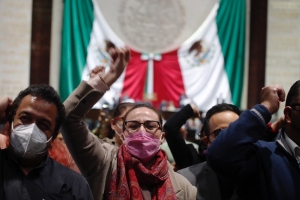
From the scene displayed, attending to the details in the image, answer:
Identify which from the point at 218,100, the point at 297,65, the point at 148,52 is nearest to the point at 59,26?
the point at 148,52

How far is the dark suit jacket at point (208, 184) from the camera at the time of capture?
8.50 ft

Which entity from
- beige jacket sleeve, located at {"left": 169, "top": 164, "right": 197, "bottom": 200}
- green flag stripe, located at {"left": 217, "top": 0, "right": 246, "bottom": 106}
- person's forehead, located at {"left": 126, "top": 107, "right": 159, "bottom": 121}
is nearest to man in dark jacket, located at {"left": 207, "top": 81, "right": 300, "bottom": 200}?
beige jacket sleeve, located at {"left": 169, "top": 164, "right": 197, "bottom": 200}

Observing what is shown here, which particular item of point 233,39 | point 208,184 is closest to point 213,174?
point 208,184

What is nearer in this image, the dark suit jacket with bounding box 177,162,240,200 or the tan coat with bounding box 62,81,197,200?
the tan coat with bounding box 62,81,197,200

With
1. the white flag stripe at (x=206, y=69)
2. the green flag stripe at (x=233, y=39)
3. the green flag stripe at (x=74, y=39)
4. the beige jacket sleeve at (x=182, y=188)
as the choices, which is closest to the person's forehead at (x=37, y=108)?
the beige jacket sleeve at (x=182, y=188)

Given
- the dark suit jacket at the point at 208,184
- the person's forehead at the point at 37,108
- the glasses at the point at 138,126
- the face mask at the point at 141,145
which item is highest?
the person's forehead at the point at 37,108

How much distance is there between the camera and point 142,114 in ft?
8.35

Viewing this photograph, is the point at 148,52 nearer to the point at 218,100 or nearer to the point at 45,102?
the point at 218,100

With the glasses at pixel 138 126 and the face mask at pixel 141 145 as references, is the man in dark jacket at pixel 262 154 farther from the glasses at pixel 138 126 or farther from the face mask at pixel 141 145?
the glasses at pixel 138 126

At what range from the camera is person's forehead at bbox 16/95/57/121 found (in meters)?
1.91

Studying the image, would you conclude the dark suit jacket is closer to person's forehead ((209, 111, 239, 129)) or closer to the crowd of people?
the crowd of people

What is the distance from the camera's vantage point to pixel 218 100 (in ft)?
30.5

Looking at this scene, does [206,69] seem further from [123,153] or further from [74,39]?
[123,153]

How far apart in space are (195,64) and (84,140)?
7.35 meters
